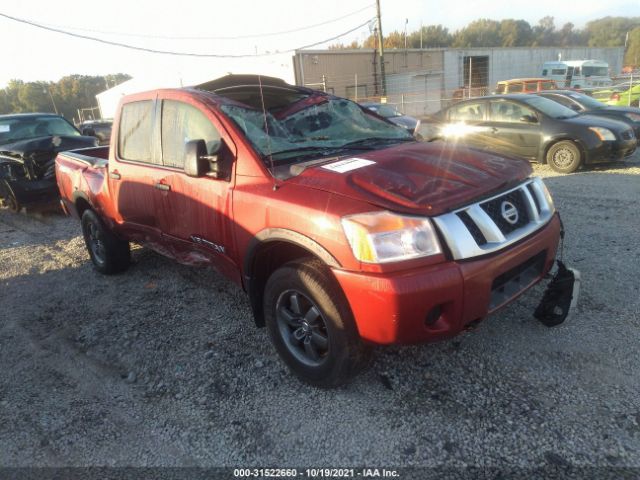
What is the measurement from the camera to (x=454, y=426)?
238cm

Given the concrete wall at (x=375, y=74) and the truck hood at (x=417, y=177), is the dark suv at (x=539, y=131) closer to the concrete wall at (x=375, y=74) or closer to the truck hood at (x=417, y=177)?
the truck hood at (x=417, y=177)

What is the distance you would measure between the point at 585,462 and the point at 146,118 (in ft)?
12.8

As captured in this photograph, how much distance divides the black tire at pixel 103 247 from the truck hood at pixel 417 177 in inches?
120

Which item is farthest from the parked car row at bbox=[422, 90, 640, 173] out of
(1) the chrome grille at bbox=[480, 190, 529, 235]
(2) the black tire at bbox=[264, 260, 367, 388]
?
(2) the black tire at bbox=[264, 260, 367, 388]

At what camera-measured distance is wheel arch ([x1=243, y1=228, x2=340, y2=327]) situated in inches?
95.1

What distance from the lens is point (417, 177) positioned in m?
2.54

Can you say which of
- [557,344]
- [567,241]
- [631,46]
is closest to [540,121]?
[567,241]

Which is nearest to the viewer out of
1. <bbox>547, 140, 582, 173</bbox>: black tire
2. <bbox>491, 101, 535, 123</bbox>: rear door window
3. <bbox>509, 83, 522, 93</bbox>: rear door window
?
<bbox>547, 140, 582, 173</bbox>: black tire

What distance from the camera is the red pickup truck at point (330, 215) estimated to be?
7.31 ft

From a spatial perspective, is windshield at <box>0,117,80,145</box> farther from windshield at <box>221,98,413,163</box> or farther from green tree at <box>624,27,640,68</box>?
green tree at <box>624,27,640,68</box>

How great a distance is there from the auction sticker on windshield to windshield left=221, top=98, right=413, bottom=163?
335 millimetres

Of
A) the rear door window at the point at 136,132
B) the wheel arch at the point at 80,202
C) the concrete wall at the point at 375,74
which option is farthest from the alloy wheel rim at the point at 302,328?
the concrete wall at the point at 375,74

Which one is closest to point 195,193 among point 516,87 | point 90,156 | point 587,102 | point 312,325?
point 312,325

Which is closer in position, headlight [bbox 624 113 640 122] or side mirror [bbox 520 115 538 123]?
side mirror [bbox 520 115 538 123]
